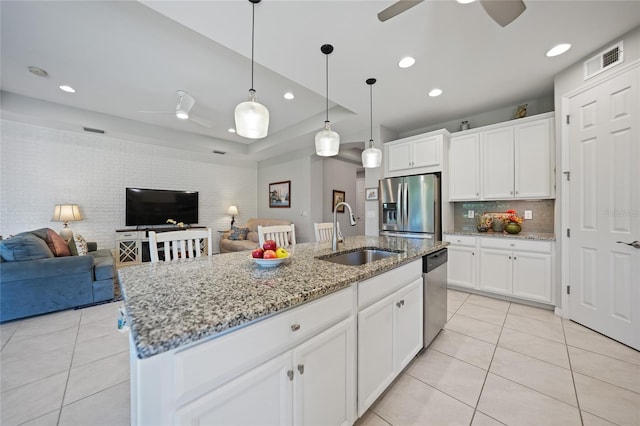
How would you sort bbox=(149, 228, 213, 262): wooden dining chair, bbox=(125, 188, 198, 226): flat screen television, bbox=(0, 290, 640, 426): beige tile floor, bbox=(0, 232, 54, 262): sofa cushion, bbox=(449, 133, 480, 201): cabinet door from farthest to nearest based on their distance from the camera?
1. bbox=(125, 188, 198, 226): flat screen television
2. bbox=(449, 133, 480, 201): cabinet door
3. bbox=(0, 232, 54, 262): sofa cushion
4. bbox=(149, 228, 213, 262): wooden dining chair
5. bbox=(0, 290, 640, 426): beige tile floor

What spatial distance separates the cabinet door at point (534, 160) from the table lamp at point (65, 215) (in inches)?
264

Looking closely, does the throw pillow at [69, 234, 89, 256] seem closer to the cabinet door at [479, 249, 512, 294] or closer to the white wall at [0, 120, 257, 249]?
the white wall at [0, 120, 257, 249]

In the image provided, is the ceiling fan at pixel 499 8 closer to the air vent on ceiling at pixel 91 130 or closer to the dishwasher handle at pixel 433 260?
the dishwasher handle at pixel 433 260

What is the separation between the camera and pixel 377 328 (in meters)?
1.39

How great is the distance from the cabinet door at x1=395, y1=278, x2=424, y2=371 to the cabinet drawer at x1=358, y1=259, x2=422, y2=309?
0.20ft

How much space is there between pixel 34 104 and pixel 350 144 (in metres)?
4.95

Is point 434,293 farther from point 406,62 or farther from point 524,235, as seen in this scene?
point 406,62

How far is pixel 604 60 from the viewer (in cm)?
215

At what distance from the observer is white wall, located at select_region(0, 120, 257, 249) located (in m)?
3.80

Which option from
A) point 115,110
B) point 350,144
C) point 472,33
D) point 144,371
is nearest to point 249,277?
point 144,371

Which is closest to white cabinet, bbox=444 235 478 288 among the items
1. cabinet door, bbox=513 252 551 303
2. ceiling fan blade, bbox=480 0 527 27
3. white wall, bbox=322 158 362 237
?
cabinet door, bbox=513 252 551 303

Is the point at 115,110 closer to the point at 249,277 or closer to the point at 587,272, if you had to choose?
the point at 249,277

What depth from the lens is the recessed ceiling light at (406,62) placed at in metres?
2.28

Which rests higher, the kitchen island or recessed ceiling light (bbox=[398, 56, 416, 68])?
recessed ceiling light (bbox=[398, 56, 416, 68])
